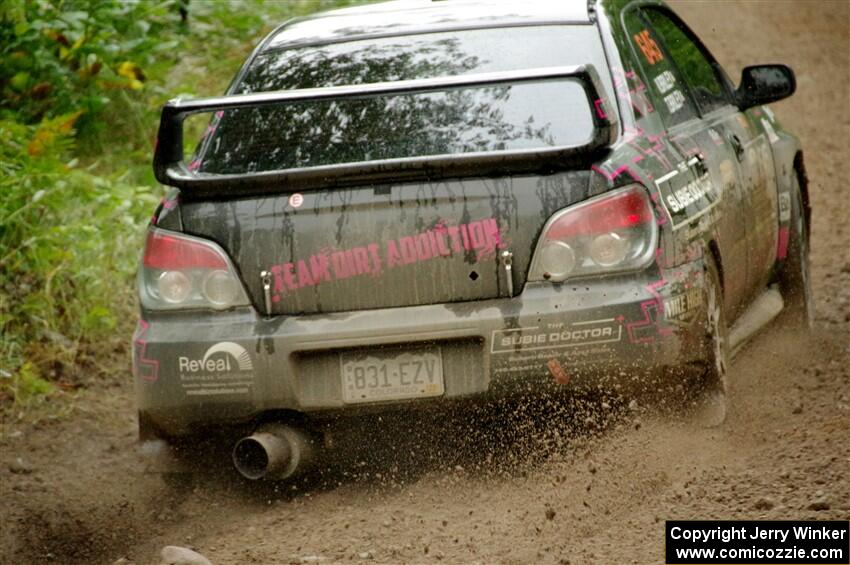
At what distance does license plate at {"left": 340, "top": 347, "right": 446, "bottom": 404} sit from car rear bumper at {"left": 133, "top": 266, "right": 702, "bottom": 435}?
22mm

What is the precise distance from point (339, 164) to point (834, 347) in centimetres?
292

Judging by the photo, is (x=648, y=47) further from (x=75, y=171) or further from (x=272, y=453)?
(x=75, y=171)

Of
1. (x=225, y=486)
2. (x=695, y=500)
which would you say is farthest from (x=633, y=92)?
(x=225, y=486)

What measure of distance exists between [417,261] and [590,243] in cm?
53

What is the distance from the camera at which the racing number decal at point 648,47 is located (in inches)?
207

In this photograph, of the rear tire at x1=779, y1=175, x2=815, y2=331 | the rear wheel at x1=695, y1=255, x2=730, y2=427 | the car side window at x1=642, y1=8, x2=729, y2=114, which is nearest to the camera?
the rear wheel at x1=695, y1=255, x2=730, y2=427

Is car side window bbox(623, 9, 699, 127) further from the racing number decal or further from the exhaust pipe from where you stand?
the exhaust pipe

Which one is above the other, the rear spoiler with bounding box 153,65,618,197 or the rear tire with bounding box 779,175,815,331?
the rear spoiler with bounding box 153,65,618,197

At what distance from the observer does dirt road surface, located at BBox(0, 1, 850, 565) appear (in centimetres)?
391

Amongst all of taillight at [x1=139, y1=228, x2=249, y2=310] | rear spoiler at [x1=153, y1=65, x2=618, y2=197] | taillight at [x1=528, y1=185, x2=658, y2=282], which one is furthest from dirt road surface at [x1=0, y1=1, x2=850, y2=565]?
rear spoiler at [x1=153, y1=65, x2=618, y2=197]

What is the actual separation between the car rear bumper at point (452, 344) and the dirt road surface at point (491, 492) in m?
0.24

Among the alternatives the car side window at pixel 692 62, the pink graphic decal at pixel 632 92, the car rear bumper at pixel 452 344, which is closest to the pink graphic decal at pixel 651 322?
the car rear bumper at pixel 452 344

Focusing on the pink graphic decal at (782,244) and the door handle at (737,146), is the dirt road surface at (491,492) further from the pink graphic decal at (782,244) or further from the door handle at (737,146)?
the door handle at (737,146)

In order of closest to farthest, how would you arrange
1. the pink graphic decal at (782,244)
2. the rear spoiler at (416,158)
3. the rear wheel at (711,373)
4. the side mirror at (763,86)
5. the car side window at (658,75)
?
the rear spoiler at (416,158) < the rear wheel at (711,373) < the car side window at (658,75) < the side mirror at (763,86) < the pink graphic decal at (782,244)
